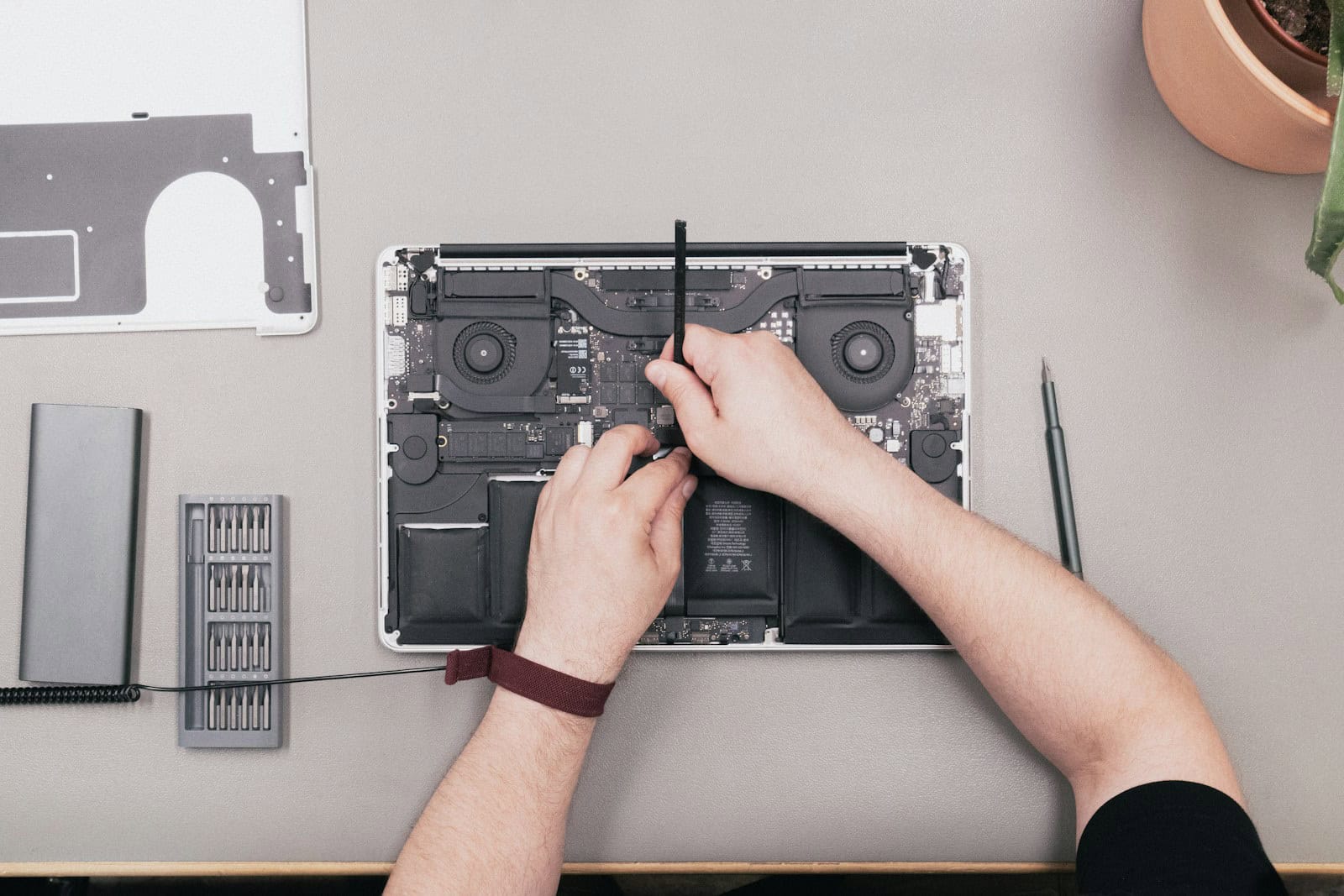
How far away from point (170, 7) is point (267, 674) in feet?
3.26

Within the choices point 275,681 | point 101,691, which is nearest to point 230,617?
point 275,681

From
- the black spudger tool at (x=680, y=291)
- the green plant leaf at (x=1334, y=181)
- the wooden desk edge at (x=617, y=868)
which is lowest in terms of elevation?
the wooden desk edge at (x=617, y=868)

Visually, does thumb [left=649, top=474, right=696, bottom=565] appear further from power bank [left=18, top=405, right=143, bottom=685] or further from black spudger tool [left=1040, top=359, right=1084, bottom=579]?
power bank [left=18, top=405, right=143, bottom=685]

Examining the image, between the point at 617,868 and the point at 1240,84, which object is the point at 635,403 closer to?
the point at 617,868

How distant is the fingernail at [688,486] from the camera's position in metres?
1.04

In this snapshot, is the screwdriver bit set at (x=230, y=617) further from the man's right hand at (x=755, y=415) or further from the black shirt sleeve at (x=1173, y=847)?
the black shirt sleeve at (x=1173, y=847)

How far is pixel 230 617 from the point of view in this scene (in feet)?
3.73

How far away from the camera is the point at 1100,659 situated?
952mm

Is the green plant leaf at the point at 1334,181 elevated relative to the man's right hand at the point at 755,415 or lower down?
elevated

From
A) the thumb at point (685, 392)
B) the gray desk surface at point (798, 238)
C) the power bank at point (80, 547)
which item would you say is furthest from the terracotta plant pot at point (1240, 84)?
the power bank at point (80, 547)

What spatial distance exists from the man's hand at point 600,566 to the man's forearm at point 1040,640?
0.73 ft

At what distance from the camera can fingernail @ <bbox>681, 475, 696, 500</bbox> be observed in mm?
1039

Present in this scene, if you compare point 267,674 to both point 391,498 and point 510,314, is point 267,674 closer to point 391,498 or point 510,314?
point 391,498

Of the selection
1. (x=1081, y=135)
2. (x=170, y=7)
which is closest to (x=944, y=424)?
(x=1081, y=135)
